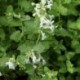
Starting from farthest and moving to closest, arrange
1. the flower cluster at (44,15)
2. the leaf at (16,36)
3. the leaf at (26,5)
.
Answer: the leaf at (26,5) < the leaf at (16,36) < the flower cluster at (44,15)

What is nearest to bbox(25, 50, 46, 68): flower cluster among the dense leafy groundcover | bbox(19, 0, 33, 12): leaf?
the dense leafy groundcover

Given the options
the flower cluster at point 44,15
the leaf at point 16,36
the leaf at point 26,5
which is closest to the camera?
the flower cluster at point 44,15

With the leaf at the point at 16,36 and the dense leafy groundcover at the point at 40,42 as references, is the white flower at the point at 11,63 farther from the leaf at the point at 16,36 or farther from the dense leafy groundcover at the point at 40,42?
the leaf at the point at 16,36

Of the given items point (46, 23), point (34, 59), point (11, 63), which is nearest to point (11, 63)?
point (11, 63)

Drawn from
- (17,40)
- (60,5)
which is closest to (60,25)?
(60,5)

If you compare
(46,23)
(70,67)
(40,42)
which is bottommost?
(70,67)

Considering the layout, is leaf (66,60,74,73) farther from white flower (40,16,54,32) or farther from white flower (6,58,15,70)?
white flower (6,58,15,70)

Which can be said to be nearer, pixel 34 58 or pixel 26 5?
pixel 34 58

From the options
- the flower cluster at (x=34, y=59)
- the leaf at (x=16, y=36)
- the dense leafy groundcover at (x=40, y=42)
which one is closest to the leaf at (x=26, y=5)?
the dense leafy groundcover at (x=40, y=42)

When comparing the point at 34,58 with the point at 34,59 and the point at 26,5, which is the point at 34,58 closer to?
the point at 34,59
